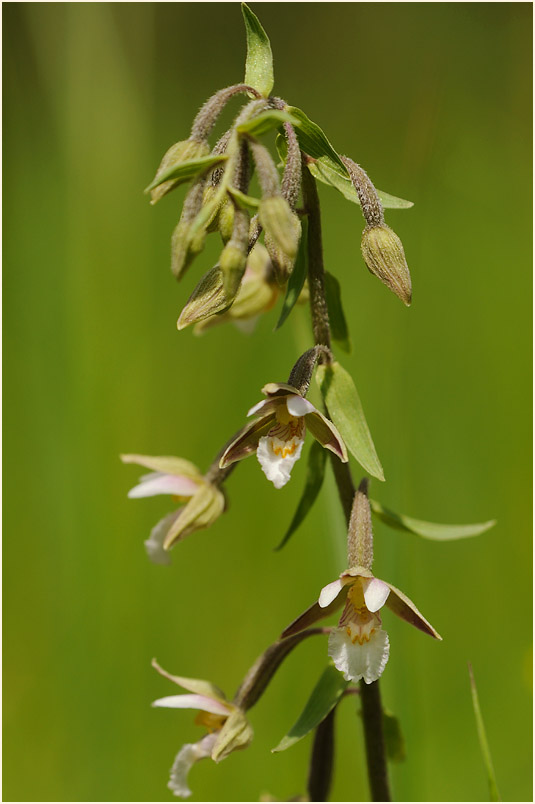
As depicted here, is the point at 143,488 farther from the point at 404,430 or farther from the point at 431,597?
the point at 431,597

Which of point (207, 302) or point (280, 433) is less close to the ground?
point (207, 302)

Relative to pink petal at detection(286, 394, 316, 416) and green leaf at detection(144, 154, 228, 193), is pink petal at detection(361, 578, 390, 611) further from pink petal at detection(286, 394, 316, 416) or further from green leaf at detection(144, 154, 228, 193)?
green leaf at detection(144, 154, 228, 193)

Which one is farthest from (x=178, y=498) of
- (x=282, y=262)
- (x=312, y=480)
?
(x=282, y=262)

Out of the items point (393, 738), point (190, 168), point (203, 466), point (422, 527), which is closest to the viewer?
point (190, 168)

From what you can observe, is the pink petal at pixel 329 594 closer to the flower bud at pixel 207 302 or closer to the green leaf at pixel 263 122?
the flower bud at pixel 207 302

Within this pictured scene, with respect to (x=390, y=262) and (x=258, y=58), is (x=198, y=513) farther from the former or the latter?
(x=258, y=58)

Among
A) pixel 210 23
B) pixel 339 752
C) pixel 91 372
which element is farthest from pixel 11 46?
pixel 339 752

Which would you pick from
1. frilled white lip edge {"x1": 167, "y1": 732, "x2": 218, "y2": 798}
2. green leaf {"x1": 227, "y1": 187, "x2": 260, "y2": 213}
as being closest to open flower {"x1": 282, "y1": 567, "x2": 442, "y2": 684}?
frilled white lip edge {"x1": 167, "y1": 732, "x2": 218, "y2": 798}
